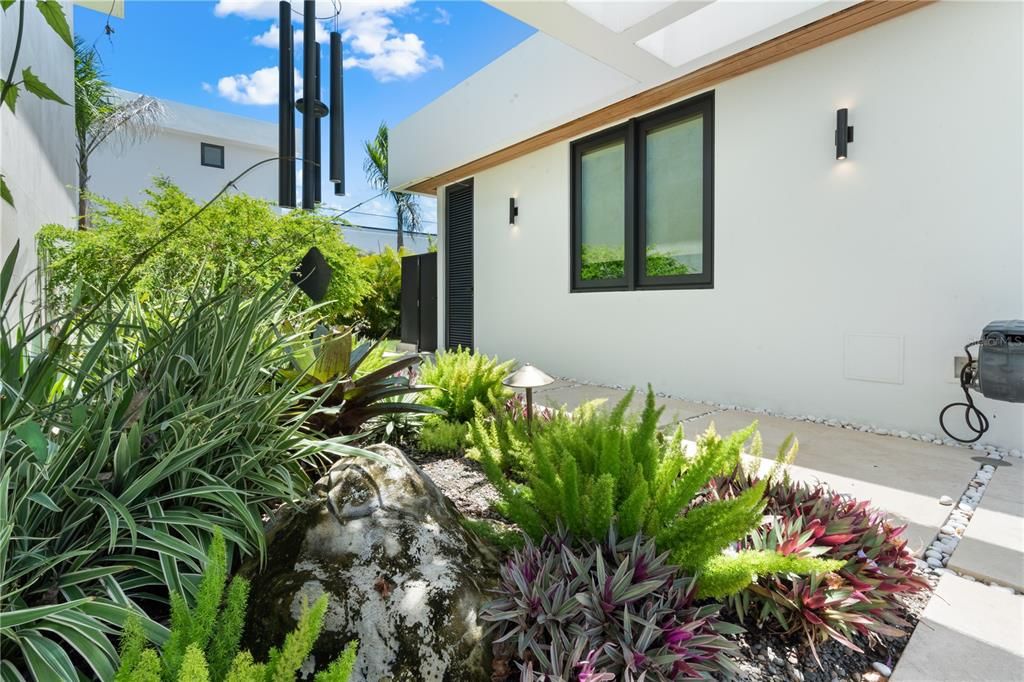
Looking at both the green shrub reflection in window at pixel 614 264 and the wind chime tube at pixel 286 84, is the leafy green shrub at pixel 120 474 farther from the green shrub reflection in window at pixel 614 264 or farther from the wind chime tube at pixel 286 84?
the green shrub reflection in window at pixel 614 264

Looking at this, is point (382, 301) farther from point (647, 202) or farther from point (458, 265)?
Result: point (647, 202)

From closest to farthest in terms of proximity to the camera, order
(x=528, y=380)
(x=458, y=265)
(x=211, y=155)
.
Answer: (x=528, y=380)
(x=458, y=265)
(x=211, y=155)

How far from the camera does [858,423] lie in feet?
10.8

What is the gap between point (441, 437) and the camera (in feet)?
7.56

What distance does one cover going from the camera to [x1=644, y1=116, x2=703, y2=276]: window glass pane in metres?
4.26

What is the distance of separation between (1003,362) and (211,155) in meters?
18.1

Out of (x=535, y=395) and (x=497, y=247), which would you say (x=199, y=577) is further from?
(x=497, y=247)

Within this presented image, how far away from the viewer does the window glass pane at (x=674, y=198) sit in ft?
14.0

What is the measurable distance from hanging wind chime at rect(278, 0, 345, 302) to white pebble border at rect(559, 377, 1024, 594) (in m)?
2.76

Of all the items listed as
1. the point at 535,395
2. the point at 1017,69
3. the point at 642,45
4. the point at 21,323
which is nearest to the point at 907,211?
the point at 1017,69

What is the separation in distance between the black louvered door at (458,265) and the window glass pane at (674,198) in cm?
295

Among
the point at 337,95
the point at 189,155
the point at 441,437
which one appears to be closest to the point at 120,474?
the point at 441,437

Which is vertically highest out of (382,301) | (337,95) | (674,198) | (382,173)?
(382,173)

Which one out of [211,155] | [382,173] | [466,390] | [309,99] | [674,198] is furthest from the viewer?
[382,173]
